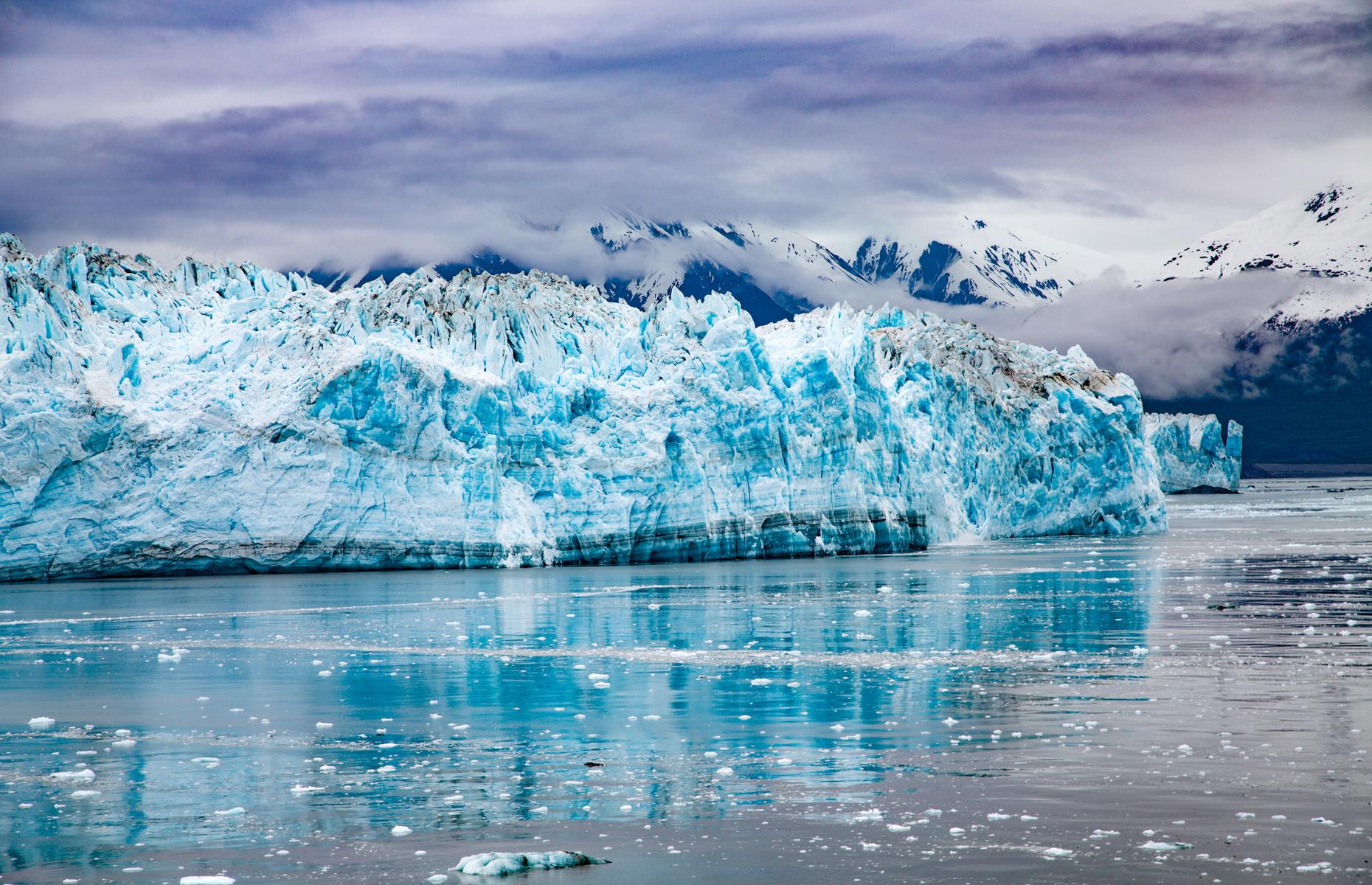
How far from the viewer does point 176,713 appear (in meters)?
14.2

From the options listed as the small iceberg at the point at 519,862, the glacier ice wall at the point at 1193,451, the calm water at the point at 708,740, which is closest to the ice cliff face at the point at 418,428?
the calm water at the point at 708,740

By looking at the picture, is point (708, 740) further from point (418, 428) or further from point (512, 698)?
point (418, 428)

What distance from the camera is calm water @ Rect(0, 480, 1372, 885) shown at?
850cm

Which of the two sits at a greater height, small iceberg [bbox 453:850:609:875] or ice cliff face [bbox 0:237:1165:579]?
ice cliff face [bbox 0:237:1165:579]

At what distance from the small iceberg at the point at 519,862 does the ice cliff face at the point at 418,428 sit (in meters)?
27.5

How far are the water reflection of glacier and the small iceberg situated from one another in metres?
1.09

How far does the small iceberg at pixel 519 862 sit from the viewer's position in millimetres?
8070

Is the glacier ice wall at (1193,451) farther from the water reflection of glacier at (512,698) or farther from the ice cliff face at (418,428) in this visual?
the water reflection of glacier at (512,698)

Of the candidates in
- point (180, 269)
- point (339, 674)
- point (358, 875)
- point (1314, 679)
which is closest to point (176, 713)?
point (339, 674)

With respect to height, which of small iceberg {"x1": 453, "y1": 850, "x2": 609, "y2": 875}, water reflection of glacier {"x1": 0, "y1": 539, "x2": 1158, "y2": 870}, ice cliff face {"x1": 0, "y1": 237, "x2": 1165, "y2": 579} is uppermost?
ice cliff face {"x1": 0, "y1": 237, "x2": 1165, "y2": 579}

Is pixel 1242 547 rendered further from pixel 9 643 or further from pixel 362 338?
pixel 9 643

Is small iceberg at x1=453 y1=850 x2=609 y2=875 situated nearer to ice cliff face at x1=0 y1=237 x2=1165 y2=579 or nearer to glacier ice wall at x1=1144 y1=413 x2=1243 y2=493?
ice cliff face at x1=0 y1=237 x2=1165 y2=579

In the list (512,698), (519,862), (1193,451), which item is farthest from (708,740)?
(1193,451)

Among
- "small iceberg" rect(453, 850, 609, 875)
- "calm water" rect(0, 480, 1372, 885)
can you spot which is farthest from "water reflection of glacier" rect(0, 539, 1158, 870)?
"small iceberg" rect(453, 850, 609, 875)
